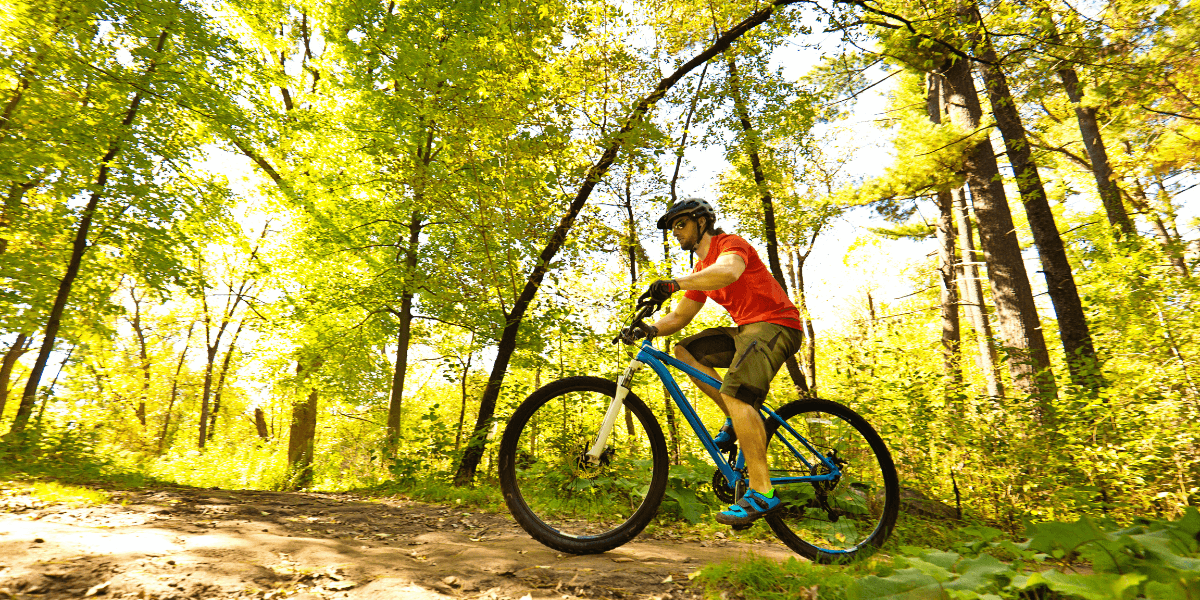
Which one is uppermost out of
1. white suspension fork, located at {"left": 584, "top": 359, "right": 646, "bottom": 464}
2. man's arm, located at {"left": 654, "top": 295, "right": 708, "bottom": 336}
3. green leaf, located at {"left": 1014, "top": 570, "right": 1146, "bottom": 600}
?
man's arm, located at {"left": 654, "top": 295, "right": 708, "bottom": 336}

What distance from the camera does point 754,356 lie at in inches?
122

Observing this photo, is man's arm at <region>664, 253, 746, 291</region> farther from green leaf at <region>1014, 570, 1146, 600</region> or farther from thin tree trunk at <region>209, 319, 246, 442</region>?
thin tree trunk at <region>209, 319, 246, 442</region>

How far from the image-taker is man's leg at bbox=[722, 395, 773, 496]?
309 cm

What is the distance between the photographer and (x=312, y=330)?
11.6 meters

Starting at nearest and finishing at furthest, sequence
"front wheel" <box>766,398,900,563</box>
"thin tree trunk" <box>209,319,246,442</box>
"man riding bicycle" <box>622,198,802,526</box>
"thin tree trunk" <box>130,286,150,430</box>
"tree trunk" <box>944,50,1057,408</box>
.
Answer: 1. "man riding bicycle" <box>622,198,802,526</box>
2. "front wheel" <box>766,398,900,563</box>
3. "tree trunk" <box>944,50,1057,408</box>
4. "thin tree trunk" <box>209,319,246,442</box>
5. "thin tree trunk" <box>130,286,150,430</box>

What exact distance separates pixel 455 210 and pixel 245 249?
8.48 meters

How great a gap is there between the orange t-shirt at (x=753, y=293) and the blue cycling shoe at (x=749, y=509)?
106 cm

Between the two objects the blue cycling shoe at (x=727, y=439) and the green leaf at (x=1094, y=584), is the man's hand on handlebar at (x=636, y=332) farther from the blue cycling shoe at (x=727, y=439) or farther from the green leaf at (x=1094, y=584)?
the green leaf at (x=1094, y=584)

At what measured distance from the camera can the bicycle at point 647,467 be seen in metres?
3.21

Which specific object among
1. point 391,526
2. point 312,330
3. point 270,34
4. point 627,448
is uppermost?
point 270,34

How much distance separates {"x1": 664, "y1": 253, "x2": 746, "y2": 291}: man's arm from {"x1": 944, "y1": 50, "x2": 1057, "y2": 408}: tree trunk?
5.63 metres

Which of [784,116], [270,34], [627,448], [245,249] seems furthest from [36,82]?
[784,116]

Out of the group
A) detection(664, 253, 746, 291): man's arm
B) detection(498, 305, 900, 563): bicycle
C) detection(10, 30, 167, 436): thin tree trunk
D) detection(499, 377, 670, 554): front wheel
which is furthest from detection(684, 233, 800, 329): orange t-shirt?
detection(10, 30, 167, 436): thin tree trunk

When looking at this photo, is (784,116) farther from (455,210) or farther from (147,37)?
(147,37)
